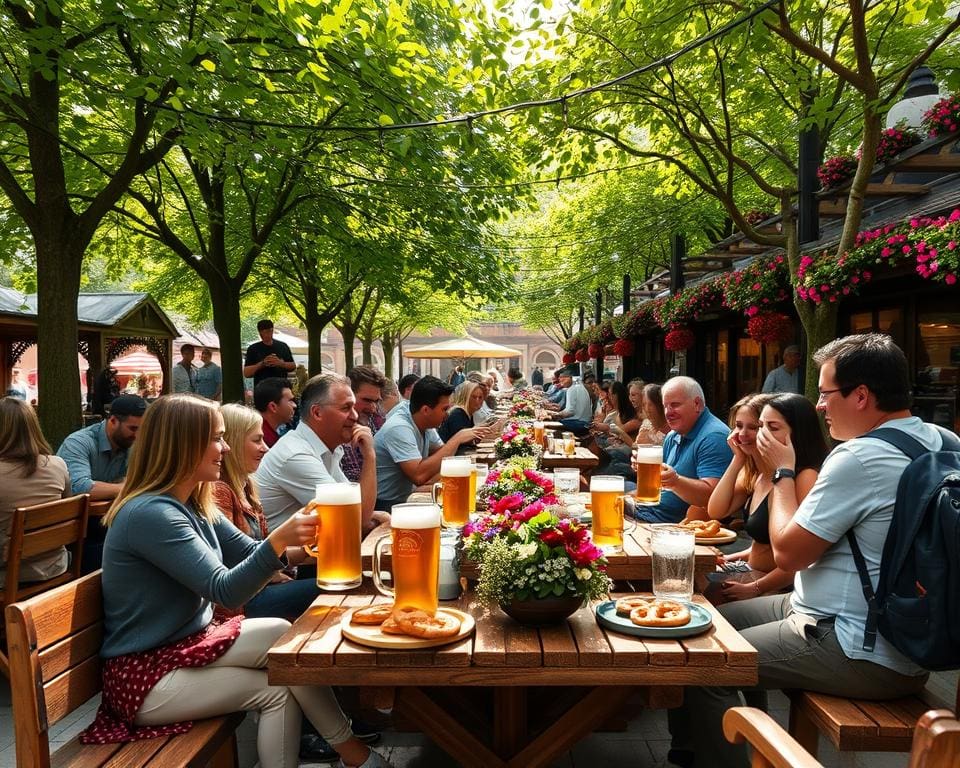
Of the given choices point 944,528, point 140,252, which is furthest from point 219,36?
point 140,252

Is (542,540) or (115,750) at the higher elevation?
(542,540)

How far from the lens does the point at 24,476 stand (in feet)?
11.4

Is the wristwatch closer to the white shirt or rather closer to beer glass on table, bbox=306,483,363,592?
beer glass on table, bbox=306,483,363,592

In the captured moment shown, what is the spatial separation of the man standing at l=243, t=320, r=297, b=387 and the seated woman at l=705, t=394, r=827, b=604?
23.0ft

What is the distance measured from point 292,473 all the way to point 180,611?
50.7 inches

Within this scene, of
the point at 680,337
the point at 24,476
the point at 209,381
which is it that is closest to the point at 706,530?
the point at 24,476

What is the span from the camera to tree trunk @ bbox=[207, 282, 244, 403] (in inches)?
391

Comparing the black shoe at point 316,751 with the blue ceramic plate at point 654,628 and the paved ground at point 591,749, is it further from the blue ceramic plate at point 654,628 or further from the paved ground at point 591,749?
the blue ceramic plate at point 654,628

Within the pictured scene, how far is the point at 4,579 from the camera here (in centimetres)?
327

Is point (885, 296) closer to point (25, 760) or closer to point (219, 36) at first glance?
point (219, 36)

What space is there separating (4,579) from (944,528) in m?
3.73

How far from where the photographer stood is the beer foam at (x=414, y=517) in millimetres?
1850

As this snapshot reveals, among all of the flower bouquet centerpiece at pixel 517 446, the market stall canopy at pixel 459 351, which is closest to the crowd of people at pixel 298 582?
the flower bouquet centerpiece at pixel 517 446

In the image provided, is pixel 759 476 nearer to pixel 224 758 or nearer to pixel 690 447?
pixel 690 447
